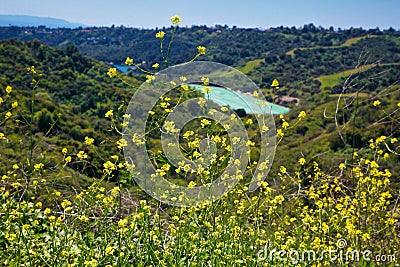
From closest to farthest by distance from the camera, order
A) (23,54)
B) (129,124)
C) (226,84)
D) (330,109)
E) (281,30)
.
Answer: (129,124) < (226,84) < (330,109) < (23,54) < (281,30)

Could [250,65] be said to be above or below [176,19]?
below

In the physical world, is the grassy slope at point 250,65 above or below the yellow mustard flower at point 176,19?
below

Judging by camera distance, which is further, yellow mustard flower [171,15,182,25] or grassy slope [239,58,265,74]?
grassy slope [239,58,265,74]

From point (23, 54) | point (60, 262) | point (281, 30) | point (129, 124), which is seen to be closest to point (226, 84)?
point (129, 124)

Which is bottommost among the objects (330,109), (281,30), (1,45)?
(330,109)

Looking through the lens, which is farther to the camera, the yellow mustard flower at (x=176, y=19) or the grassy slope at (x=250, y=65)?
the grassy slope at (x=250, y=65)

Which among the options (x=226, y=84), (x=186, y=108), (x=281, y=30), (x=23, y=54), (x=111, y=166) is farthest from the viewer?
(x=281, y=30)

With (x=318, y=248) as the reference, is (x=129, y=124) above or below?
above

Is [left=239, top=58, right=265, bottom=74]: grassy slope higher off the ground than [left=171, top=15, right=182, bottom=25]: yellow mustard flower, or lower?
lower

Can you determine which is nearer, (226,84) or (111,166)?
(111,166)

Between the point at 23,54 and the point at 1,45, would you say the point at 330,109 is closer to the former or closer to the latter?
the point at 23,54

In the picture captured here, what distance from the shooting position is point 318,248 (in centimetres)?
283

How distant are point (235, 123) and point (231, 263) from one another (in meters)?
1.17

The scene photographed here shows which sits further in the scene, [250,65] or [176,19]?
[250,65]
